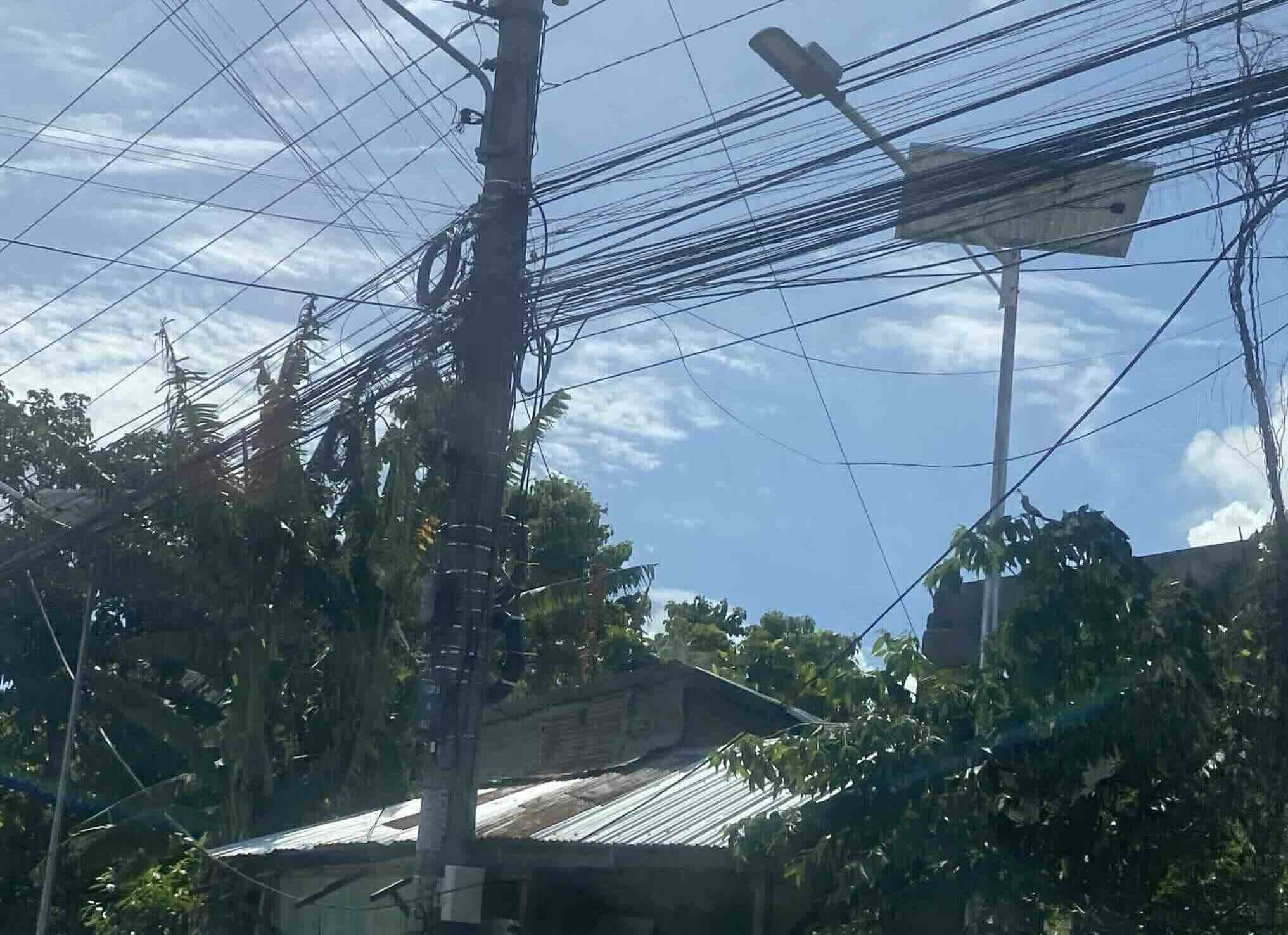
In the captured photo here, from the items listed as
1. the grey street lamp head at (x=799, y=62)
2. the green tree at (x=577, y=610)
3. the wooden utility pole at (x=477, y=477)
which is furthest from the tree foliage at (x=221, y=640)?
the grey street lamp head at (x=799, y=62)

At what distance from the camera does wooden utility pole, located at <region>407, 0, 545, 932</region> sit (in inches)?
348

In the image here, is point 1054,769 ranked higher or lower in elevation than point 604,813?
higher

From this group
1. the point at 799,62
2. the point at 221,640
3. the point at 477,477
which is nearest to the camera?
the point at 799,62

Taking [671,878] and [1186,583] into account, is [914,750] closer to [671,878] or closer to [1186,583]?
[1186,583]

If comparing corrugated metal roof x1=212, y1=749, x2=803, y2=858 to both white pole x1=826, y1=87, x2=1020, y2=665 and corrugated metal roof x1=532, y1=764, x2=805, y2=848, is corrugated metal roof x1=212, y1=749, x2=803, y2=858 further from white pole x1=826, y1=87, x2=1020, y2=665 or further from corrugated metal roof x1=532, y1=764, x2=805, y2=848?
white pole x1=826, y1=87, x2=1020, y2=665

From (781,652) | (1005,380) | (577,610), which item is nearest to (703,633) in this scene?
(781,652)

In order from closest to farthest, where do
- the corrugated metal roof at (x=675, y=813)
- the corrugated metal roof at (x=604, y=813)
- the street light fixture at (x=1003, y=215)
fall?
1. the street light fixture at (x=1003, y=215)
2. the corrugated metal roof at (x=675, y=813)
3. the corrugated metal roof at (x=604, y=813)

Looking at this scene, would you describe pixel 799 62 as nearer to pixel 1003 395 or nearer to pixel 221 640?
pixel 1003 395

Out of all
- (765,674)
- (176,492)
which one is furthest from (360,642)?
(765,674)

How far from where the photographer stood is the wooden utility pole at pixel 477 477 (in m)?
8.84

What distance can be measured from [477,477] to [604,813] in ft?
10.5

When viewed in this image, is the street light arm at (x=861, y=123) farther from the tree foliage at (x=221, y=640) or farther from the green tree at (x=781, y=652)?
the green tree at (x=781, y=652)

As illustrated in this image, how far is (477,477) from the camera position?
9.27 meters

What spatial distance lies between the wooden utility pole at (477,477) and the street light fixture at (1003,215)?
181 centimetres
